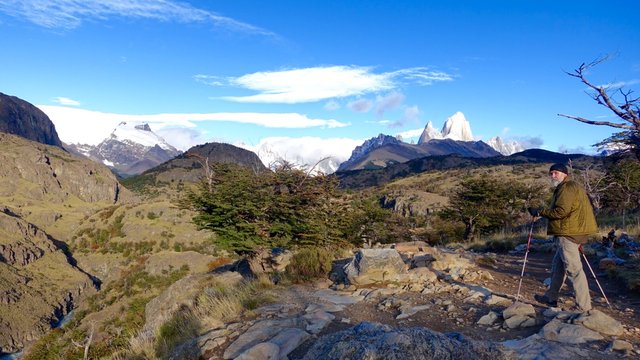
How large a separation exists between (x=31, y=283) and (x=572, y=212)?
59.3m

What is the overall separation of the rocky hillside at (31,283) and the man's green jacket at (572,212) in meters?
45.4

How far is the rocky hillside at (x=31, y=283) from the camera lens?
41.1 metres

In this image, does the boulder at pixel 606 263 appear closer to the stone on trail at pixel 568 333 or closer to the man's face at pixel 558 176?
the man's face at pixel 558 176

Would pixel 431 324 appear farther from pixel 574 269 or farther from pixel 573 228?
pixel 573 228

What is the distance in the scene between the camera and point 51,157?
120 m

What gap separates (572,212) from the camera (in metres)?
6.63

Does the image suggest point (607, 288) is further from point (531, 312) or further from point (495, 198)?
point (495, 198)

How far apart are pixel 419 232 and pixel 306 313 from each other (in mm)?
24873

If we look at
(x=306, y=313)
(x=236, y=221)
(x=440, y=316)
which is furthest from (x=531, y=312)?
(x=236, y=221)

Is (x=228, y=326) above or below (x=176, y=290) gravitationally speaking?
above

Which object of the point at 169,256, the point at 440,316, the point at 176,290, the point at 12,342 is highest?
the point at 440,316

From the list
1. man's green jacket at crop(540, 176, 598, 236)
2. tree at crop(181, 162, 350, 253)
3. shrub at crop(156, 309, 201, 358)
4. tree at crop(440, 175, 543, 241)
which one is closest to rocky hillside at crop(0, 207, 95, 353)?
tree at crop(181, 162, 350, 253)

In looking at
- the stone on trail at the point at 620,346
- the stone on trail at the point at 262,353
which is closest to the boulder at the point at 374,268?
the stone on trail at the point at 262,353

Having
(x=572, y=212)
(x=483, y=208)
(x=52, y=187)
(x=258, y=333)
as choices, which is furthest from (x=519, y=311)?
(x=52, y=187)
